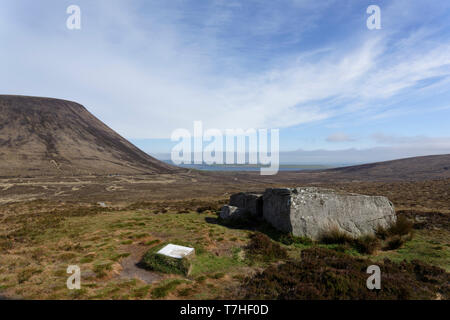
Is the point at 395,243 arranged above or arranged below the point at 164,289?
below

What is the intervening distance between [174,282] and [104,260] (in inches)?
145

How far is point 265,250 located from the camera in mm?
9117

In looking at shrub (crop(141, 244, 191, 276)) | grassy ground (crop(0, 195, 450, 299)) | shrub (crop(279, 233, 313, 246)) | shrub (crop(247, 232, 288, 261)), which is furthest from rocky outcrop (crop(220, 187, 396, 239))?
shrub (crop(141, 244, 191, 276))

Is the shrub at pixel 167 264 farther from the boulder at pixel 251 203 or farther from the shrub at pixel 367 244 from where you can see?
the shrub at pixel 367 244

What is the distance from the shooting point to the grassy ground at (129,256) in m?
6.18

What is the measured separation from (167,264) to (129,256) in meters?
2.33

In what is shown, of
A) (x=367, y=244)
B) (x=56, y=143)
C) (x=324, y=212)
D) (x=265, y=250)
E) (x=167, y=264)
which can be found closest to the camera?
(x=167, y=264)

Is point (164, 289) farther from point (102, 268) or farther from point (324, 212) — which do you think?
point (324, 212)

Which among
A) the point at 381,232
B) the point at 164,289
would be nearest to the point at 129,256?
the point at 164,289

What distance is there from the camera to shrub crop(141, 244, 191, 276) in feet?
23.9

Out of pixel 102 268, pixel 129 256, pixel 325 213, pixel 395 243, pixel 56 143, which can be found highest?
pixel 56 143

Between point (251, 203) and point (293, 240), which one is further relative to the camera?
point (251, 203)
